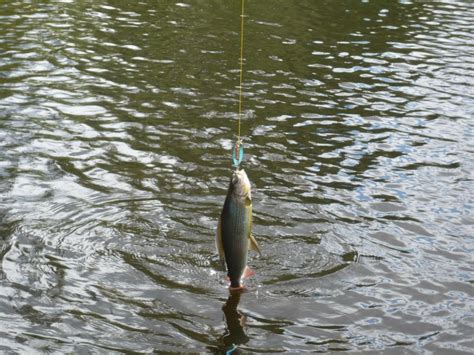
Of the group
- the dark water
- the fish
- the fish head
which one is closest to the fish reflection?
the dark water

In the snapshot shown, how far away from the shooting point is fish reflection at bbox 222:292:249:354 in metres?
7.90

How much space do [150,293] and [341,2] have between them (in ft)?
65.3

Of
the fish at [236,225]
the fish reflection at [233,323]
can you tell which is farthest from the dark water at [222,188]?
the fish at [236,225]

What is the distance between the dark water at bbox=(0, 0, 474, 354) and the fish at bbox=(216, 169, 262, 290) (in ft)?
2.65

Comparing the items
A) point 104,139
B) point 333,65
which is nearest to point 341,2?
point 333,65

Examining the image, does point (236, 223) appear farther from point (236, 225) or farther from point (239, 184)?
point (239, 184)

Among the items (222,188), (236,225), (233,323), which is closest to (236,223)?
(236,225)

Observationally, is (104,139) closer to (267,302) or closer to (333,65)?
(267,302)

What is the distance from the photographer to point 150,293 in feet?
28.3

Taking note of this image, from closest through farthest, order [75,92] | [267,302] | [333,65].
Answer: [267,302], [75,92], [333,65]

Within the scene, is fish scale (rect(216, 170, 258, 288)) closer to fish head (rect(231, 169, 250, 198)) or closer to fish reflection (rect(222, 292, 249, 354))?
fish head (rect(231, 169, 250, 198))

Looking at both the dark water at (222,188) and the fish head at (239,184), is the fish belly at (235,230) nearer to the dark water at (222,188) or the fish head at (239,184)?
the fish head at (239,184)

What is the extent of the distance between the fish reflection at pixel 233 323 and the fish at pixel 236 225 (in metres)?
0.65

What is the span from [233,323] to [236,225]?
117 cm
